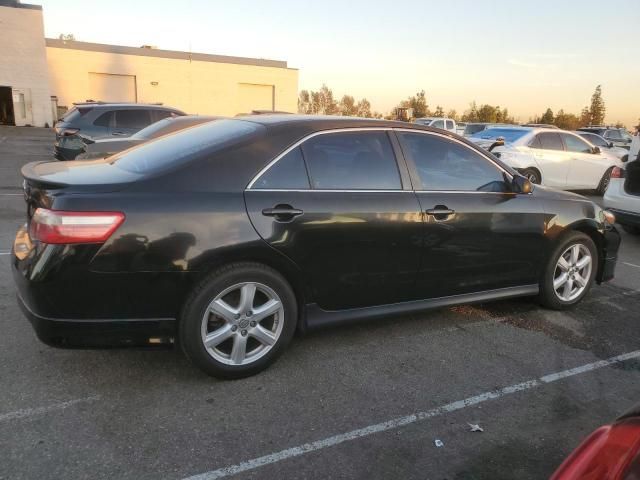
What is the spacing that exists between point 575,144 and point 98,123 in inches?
430

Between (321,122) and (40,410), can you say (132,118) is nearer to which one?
(321,122)

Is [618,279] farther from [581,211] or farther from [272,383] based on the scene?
[272,383]

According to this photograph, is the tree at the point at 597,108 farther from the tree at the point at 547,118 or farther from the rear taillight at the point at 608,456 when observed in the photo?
the rear taillight at the point at 608,456

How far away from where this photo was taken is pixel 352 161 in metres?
3.59

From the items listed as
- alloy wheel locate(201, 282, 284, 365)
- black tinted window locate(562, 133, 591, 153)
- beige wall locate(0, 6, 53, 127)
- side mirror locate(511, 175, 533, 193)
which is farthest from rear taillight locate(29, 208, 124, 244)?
beige wall locate(0, 6, 53, 127)

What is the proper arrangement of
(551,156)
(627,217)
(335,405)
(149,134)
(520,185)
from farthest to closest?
(551,156) → (149,134) → (627,217) → (520,185) → (335,405)

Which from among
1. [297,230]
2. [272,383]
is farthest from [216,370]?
[297,230]

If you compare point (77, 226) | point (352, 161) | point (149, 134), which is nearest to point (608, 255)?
point (352, 161)

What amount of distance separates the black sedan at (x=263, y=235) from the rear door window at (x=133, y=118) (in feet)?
27.8

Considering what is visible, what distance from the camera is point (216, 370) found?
3.13 metres

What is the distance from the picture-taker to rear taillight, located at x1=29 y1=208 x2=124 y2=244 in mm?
2727

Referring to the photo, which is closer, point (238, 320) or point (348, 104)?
point (238, 320)

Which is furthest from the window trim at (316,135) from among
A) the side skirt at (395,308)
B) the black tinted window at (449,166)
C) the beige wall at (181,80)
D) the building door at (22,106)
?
the beige wall at (181,80)

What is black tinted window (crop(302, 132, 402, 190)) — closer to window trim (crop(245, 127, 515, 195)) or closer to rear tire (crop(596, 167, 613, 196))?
window trim (crop(245, 127, 515, 195))
